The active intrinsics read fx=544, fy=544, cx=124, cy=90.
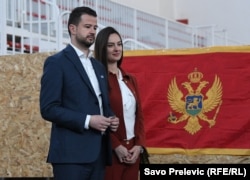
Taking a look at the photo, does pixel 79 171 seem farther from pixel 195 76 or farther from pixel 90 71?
pixel 195 76

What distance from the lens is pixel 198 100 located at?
14.1 ft

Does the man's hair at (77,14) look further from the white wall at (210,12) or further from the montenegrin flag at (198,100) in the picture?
the white wall at (210,12)

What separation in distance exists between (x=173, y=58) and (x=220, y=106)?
1.78 feet

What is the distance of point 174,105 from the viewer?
4.36 meters

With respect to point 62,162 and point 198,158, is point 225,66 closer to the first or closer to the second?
point 198,158

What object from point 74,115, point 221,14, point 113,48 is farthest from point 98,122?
point 221,14

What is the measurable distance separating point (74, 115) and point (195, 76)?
223 centimetres

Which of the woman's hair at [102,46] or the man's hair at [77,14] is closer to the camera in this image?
the man's hair at [77,14]

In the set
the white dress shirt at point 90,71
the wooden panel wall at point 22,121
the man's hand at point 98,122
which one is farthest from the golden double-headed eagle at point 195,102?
the man's hand at point 98,122

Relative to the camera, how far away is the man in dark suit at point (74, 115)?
2.25m

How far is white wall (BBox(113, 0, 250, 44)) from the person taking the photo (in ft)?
46.1

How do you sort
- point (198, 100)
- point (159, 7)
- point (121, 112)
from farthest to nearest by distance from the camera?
point (159, 7)
point (198, 100)
point (121, 112)

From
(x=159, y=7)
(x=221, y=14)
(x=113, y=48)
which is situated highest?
(x=159, y=7)

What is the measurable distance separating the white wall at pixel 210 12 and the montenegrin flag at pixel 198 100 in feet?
30.3
